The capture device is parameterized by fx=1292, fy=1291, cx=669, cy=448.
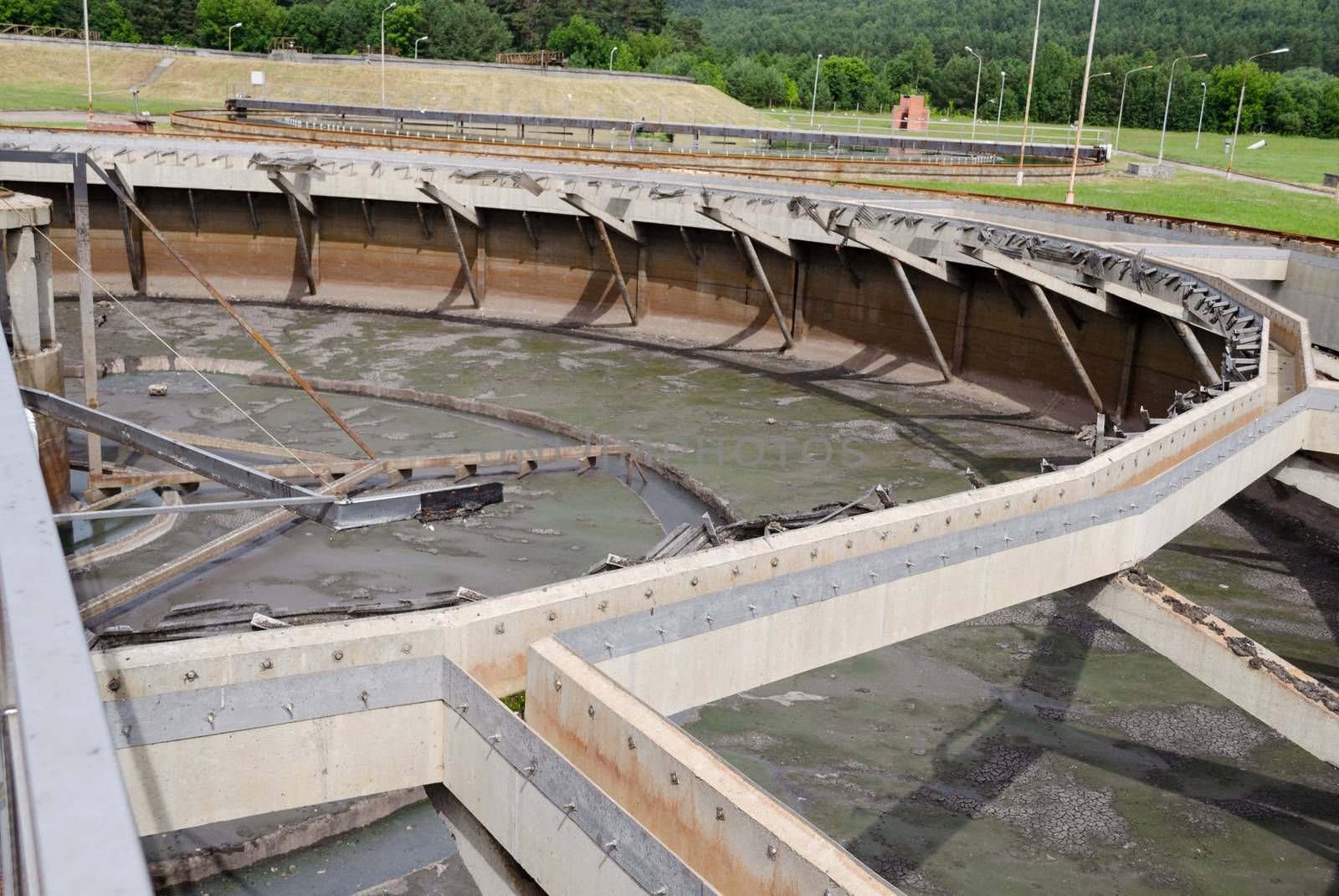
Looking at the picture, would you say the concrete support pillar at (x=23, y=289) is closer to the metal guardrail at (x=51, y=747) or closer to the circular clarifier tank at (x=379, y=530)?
the circular clarifier tank at (x=379, y=530)

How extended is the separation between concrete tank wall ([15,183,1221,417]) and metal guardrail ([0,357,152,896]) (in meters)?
26.1

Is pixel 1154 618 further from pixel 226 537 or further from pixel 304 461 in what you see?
pixel 304 461

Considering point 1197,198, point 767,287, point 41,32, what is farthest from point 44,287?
point 41,32

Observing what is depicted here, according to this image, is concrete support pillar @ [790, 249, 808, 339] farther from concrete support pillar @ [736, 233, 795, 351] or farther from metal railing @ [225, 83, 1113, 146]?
metal railing @ [225, 83, 1113, 146]

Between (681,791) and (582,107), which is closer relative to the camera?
(681,791)

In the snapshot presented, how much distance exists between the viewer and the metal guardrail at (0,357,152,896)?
198 cm

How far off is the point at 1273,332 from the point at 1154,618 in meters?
10.4

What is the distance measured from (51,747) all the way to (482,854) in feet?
15.4

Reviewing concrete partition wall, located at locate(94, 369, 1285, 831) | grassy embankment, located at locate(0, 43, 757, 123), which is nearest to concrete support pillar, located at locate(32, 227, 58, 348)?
concrete partition wall, located at locate(94, 369, 1285, 831)

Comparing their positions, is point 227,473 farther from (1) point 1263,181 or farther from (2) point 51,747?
(1) point 1263,181

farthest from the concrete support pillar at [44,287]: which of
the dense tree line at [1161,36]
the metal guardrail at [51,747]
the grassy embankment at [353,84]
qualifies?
the dense tree line at [1161,36]

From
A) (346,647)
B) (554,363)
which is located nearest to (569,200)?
(554,363)

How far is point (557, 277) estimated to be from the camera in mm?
35406

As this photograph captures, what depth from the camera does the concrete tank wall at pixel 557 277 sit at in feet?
98.3
